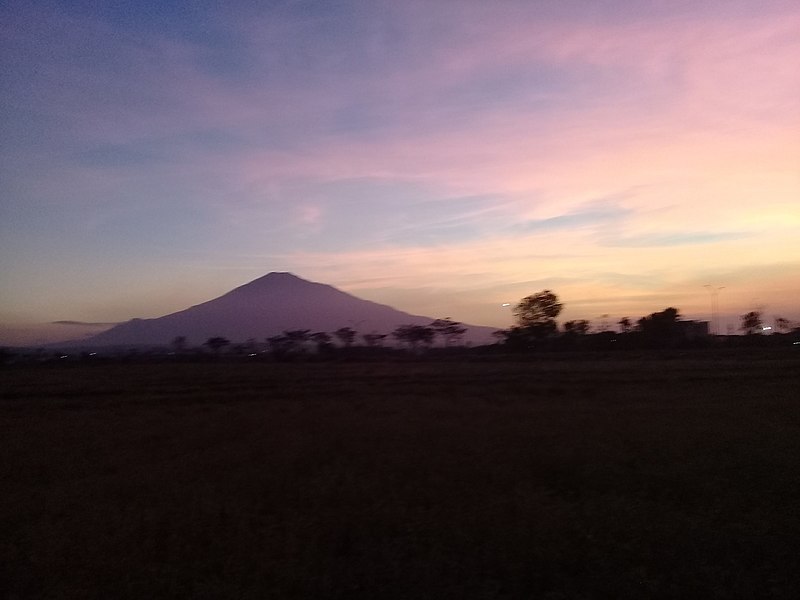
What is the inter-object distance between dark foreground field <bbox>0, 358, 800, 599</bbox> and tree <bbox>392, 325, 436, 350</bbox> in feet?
301

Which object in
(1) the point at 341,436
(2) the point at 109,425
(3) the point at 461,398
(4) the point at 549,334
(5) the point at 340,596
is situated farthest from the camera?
(4) the point at 549,334

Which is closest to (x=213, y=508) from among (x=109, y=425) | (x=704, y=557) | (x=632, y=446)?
(x=704, y=557)

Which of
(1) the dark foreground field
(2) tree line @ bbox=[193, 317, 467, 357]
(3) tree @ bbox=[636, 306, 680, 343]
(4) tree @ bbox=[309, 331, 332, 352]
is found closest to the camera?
(1) the dark foreground field

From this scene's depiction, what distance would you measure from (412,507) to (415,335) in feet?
335

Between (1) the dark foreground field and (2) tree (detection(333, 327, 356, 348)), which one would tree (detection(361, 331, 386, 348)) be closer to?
(2) tree (detection(333, 327, 356, 348))

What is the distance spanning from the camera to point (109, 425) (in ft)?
66.1

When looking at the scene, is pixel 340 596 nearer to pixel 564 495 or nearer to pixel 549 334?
pixel 564 495

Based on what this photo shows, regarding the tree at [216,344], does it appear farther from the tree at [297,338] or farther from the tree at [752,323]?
the tree at [752,323]

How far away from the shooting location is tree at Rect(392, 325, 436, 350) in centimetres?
11138

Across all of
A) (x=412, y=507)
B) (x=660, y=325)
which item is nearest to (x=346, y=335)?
(x=660, y=325)

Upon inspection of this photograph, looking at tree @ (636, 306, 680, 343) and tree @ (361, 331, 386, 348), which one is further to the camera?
tree @ (361, 331, 386, 348)

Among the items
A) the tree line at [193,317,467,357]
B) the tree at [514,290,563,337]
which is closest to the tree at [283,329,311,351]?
the tree line at [193,317,467,357]

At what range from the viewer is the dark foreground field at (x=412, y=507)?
721 cm

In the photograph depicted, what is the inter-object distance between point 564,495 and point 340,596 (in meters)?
4.51
